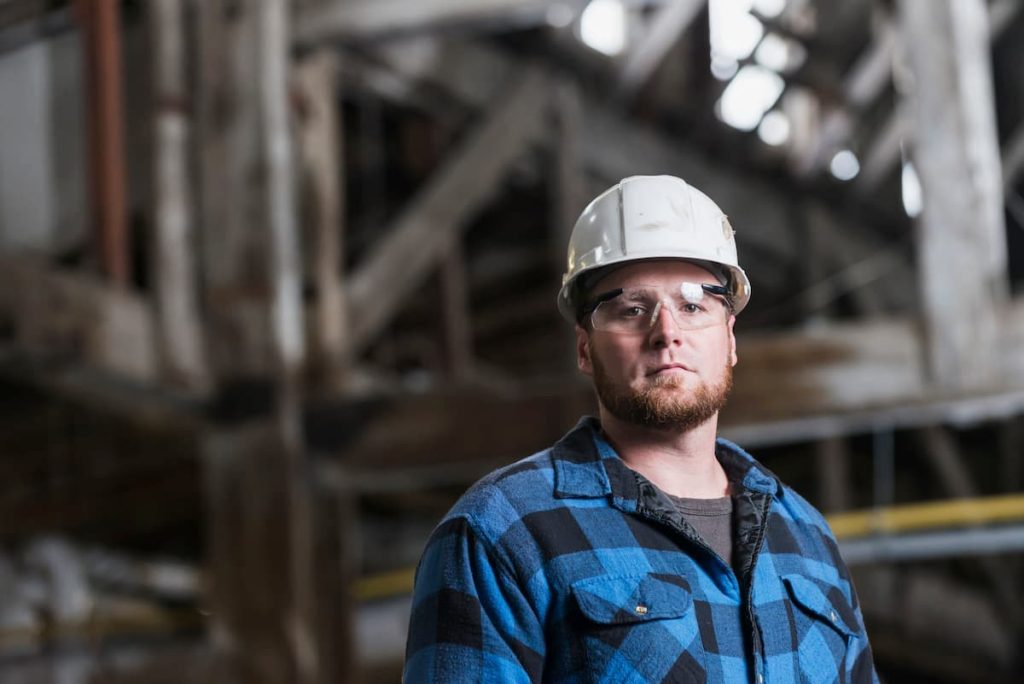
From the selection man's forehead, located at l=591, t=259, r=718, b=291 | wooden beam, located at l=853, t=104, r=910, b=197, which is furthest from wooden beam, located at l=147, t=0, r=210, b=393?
wooden beam, located at l=853, t=104, r=910, b=197

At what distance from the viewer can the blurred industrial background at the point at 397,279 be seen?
14.3 feet

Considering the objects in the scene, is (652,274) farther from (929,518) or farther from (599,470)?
(929,518)

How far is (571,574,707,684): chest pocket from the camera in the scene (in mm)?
1578

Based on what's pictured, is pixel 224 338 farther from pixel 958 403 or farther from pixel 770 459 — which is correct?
pixel 770 459

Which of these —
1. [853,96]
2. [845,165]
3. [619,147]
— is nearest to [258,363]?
[619,147]

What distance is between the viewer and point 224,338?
15.5 feet

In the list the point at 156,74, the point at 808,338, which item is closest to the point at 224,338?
the point at 156,74

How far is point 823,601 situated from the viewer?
5.91 feet

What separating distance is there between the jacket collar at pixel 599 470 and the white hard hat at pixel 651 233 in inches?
8.7

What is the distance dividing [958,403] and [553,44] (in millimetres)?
2939

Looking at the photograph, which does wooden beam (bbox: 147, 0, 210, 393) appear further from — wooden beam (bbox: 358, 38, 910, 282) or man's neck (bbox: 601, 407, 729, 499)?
man's neck (bbox: 601, 407, 729, 499)

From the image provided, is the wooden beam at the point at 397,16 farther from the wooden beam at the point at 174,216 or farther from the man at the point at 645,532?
the man at the point at 645,532

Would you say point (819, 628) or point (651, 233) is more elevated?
point (651, 233)

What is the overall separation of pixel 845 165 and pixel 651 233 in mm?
5828
